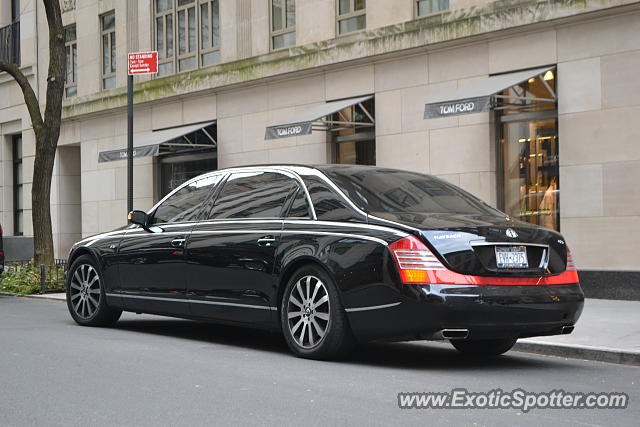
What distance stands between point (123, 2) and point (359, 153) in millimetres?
9424

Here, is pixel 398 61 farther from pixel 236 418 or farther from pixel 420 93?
pixel 236 418

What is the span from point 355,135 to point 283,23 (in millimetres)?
3279

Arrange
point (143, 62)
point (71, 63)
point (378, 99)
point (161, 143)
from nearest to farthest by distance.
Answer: point (143, 62) → point (378, 99) → point (161, 143) → point (71, 63)

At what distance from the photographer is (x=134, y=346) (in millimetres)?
8805

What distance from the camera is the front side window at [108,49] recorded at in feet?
86.2

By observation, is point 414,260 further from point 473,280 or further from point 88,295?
point 88,295

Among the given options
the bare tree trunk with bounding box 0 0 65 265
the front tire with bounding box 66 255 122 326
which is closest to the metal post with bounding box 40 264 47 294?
the bare tree trunk with bounding box 0 0 65 265

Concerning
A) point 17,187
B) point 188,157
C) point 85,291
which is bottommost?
point 85,291

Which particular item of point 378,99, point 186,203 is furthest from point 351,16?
point 186,203

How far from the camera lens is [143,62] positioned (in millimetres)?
15922

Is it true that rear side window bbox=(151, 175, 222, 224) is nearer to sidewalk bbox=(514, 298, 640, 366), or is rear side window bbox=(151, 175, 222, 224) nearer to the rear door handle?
the rear door handle

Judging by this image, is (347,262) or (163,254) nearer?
(347,262)

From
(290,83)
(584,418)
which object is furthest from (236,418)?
(290,83)

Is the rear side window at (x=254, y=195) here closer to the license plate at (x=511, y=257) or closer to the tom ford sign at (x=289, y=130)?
the license plate at (x=511, y=257)
